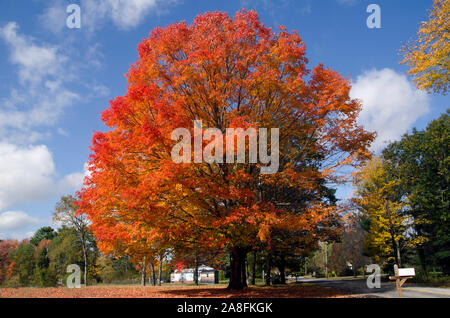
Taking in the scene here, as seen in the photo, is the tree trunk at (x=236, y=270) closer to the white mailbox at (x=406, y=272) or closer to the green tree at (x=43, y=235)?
the white mailbox at (x=406, y=272)

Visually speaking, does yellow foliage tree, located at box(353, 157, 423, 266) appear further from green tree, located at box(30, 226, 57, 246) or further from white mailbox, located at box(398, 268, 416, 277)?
green tree, located at box(30, 226, 57, 246)

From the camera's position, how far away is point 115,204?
12641mm

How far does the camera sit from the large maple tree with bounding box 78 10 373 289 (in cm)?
1205

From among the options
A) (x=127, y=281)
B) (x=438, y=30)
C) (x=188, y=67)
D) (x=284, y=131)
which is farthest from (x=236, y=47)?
(x=127, y=281)

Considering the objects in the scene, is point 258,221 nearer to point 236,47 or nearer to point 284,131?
point 284,131

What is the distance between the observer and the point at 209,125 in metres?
14.9

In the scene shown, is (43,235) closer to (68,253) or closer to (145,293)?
(68,253)

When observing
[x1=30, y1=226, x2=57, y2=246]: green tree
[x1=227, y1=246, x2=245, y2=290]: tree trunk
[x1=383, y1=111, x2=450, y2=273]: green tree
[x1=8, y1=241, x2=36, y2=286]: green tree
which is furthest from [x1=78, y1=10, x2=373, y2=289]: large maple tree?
[x1=30, y1=226, x2=57, y2=246]: green tree

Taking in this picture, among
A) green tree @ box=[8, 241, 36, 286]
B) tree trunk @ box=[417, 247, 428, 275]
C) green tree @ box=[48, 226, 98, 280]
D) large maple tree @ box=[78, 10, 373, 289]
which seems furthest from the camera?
green tree @ box=[8, 241, 36, 286]

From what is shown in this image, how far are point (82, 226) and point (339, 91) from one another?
36466 millimetres

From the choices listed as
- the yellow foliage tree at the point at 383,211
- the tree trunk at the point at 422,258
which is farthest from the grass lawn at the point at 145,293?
the tree trunk at the point at 422,258

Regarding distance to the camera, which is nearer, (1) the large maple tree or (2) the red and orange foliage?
(1) the large maple tree

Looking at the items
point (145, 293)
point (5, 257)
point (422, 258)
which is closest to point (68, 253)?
point (5, 257)

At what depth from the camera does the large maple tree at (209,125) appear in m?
12.1
